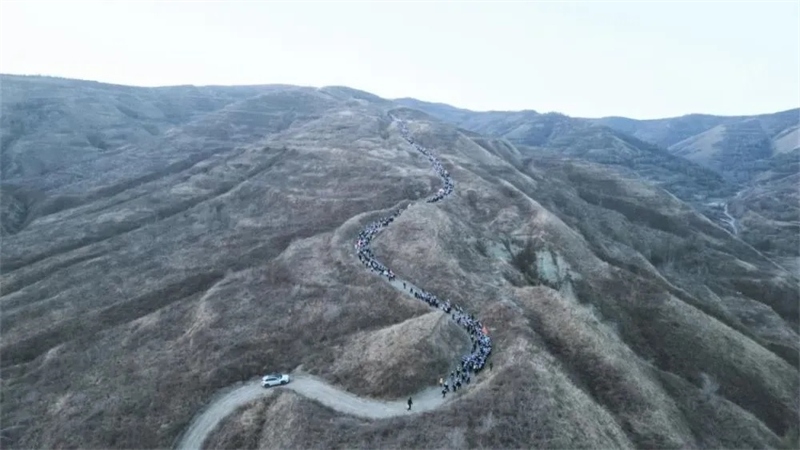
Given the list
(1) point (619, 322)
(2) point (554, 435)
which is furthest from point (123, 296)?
(1) point (619, 322)

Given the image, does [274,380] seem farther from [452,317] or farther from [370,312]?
[452,317]

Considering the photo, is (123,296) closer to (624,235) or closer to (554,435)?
(554,435)

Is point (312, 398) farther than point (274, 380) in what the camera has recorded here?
No

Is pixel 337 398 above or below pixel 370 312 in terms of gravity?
below

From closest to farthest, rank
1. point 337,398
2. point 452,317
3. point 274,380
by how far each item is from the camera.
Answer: point 337,398 < point 274,380 < point 452,317

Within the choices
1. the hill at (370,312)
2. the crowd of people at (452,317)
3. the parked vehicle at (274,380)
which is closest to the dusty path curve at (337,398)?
the crowd of people at (452,317)

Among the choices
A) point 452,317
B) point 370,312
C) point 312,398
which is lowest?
point 312,398

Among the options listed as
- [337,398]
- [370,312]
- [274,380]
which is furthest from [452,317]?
[274,380]
